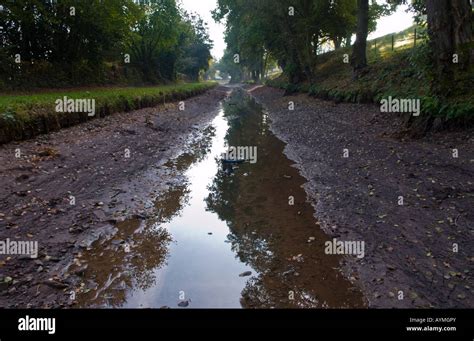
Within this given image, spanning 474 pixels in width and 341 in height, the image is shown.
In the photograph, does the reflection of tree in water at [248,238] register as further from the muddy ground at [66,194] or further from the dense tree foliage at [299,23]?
the dense tree foliage at [299,23]

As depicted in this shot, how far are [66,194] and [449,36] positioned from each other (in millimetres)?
12136

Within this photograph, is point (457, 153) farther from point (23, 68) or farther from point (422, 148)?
point (23, 68)

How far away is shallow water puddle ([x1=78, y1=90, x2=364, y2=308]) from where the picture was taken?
17.1 ft

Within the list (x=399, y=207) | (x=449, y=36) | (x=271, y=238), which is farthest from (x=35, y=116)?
(x=449, y=36)

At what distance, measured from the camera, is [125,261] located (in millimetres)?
6211

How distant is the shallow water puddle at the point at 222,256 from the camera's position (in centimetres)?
520

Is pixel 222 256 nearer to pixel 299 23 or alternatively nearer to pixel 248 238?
pixel 248 238

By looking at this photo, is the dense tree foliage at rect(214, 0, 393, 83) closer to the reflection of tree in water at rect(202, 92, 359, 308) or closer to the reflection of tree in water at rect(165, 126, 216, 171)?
the reflection of tree in water at rect(165, 126, 216, 171)

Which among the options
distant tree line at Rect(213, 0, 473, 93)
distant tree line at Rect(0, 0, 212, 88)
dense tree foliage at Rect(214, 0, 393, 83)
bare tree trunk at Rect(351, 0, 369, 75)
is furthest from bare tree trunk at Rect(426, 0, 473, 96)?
distant tree line at Rect(0, 0, 212, 88)

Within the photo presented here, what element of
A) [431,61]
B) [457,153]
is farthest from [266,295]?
[431,61]

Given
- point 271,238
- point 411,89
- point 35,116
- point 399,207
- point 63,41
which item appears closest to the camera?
point 271,238

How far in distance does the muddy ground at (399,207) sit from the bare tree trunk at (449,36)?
78.0 inches

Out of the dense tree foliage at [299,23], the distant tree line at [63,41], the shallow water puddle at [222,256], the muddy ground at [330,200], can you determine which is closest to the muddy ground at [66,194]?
the muddy ground at [330,200]
